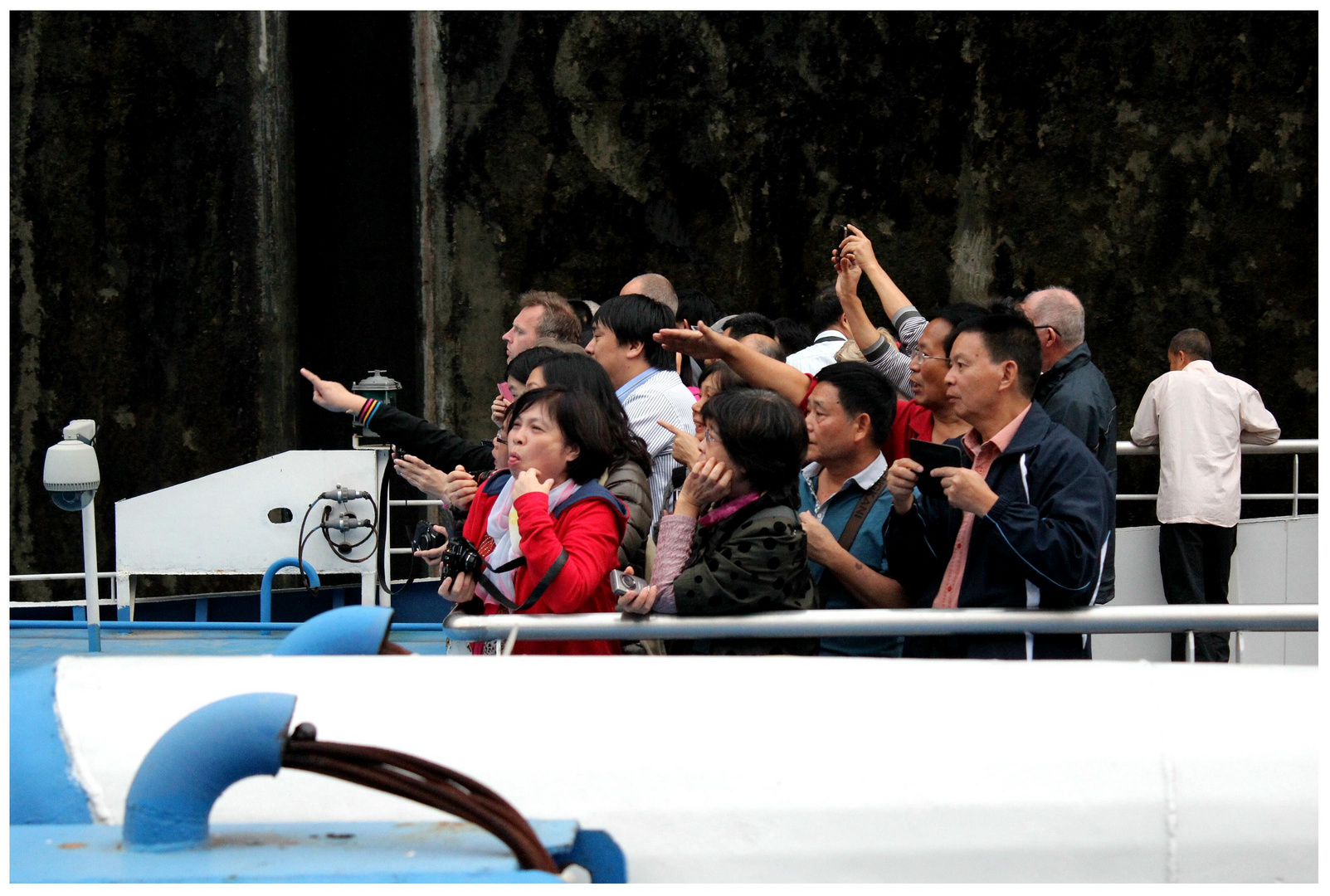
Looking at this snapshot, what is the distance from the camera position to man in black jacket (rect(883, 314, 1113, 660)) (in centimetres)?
255

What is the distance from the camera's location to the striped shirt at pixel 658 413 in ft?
11.5

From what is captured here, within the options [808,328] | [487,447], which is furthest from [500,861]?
[808,328]

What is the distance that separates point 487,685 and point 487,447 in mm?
2614

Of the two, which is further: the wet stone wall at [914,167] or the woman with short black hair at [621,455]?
the wet stone wall at [914,167]

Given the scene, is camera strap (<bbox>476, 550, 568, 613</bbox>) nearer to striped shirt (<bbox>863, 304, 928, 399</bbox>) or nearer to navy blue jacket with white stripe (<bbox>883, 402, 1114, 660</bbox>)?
navy blue jacket with white stripe (<bbox>883, 402, 1114, 660</bbox>)

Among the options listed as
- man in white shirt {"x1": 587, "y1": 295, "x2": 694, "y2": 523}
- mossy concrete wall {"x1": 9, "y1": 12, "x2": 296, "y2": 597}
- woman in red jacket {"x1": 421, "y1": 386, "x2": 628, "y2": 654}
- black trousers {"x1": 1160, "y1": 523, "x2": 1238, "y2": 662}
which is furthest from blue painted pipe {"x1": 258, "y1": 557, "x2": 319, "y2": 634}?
black trousers {"x1": 1160, "y1": 523, "x2": 1238, "y2": 662}

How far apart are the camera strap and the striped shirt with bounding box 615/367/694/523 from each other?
712 mm

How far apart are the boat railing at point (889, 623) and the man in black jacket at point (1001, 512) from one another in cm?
8

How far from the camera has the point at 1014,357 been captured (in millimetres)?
2857

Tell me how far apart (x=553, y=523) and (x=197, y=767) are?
1447 millimetres

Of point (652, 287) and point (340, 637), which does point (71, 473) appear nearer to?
point (652, 287)

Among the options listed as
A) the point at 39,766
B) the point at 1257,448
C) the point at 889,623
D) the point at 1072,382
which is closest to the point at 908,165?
the point at 1257,448

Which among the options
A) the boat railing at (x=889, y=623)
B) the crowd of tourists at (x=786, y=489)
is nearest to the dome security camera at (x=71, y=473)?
the crowd of tourists at (x=786, y=489)

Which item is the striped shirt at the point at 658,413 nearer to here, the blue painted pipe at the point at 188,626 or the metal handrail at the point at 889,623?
the metal handrail at the point at 889,623
